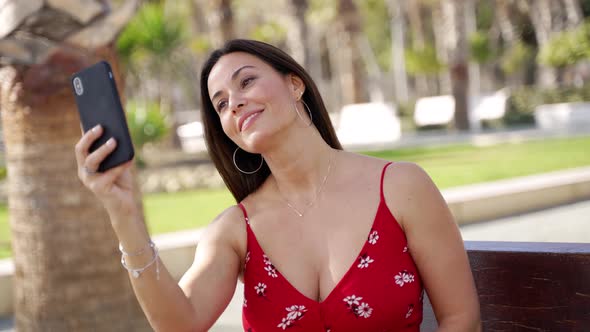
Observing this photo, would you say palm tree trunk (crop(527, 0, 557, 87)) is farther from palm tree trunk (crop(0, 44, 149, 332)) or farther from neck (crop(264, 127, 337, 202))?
neck (crop(264, 127, 337, 202))

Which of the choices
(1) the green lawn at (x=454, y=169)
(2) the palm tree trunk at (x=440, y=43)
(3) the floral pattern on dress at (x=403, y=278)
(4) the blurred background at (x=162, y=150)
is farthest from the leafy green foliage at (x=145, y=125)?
(2) the palm tree trunk at (x=440, y=43)

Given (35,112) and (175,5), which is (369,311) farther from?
(175,5)

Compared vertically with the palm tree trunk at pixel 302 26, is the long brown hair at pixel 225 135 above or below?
above

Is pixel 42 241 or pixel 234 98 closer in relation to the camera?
pixel 234 98

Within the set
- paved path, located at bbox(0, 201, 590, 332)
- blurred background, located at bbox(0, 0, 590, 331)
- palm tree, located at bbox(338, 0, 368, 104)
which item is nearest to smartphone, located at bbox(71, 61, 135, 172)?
blurred background, located at bbox(0, 0, 590, 331)

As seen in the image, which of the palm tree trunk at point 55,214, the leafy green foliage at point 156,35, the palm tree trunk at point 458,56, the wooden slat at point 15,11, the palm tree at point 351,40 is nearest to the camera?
the palm tree trunk at point 55,214

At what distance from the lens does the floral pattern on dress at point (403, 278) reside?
7.66ft

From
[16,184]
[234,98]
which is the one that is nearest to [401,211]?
[234,98]

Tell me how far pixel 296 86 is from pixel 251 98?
0.21 meters

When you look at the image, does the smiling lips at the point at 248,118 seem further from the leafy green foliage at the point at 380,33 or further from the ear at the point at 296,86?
the leafy green foliage at the point at 380,33

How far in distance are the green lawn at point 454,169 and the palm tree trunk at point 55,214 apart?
12.4 ft

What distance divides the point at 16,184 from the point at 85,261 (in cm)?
65

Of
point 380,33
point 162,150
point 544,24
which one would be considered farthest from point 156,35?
point 380,33

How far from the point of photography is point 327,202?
8.25ft
